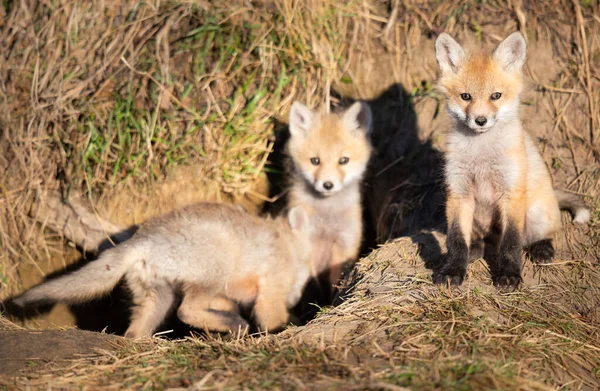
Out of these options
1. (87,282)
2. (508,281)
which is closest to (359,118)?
Answer: (508,281)

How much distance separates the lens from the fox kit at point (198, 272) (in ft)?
12.7

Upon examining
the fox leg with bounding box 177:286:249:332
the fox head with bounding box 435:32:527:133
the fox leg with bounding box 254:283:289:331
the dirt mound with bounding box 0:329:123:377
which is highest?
the fox head with bounding box 435:32:527:133

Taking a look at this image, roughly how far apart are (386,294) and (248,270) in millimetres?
1294

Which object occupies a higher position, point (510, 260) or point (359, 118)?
point (359, 118)

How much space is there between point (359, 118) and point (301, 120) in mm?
519

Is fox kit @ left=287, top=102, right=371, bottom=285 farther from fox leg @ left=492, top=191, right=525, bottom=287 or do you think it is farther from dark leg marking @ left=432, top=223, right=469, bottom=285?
fox leg @ left=492, top=191, right=525, bottom=287

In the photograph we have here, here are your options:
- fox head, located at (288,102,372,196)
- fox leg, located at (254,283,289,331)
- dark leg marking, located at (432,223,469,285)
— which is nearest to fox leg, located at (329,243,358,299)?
fox head, located at (288,102,372,196)

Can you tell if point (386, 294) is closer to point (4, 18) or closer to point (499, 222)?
point (499, 222)

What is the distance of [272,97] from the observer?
5.46 m

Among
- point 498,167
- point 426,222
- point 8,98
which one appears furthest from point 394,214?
point 8,98

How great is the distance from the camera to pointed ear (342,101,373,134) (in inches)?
208

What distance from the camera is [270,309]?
14.9ft

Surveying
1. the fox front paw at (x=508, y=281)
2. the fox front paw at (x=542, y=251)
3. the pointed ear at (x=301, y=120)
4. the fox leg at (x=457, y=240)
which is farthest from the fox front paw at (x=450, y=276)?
the pointed ear at (x=301, y=120)

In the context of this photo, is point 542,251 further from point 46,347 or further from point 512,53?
point 46,347
